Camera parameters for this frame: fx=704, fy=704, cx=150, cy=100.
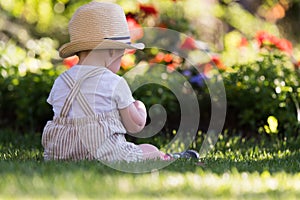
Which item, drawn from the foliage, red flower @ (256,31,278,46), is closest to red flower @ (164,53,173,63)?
red flower @ (256,31,278,46)

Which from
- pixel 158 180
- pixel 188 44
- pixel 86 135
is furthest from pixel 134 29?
pixel 158 180

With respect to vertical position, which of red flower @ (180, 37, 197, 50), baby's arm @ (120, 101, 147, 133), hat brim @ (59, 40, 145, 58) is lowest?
red flower @ (180, 37, 197, 50)

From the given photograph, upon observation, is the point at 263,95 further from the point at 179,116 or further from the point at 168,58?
the point at 168,58

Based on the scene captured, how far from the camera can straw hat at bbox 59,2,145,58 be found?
4.28m

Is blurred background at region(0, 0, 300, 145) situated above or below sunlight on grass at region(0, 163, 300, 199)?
below

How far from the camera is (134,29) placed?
7.01 m

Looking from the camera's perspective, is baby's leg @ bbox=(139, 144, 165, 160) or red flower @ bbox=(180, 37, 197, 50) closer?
baby's leg @ bbox=(139, 144, 165, 160)

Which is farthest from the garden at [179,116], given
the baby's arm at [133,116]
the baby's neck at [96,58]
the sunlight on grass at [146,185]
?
the baby's neck at [96,58]

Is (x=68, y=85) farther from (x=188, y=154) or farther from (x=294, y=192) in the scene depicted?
(x=294, y=192)

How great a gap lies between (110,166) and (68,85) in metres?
0.67

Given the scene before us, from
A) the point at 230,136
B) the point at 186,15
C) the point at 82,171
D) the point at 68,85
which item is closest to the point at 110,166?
the point at 82,171

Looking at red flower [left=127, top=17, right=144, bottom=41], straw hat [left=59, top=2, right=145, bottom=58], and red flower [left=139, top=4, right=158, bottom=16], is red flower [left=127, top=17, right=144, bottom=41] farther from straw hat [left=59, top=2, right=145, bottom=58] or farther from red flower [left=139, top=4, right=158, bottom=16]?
straw hat [left=59, top=2, right=145, bottom=58]

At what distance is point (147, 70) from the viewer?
673cm

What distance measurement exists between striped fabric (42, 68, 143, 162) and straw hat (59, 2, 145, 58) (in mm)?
187
